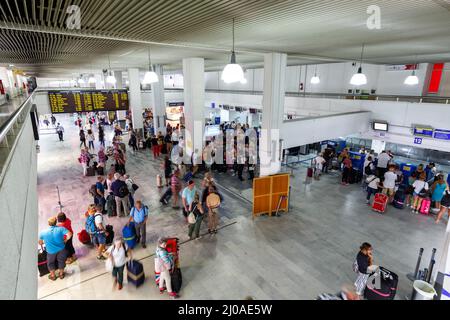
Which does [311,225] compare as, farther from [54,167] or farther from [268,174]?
[54,167]

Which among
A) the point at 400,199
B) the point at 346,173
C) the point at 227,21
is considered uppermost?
the point at 227,21

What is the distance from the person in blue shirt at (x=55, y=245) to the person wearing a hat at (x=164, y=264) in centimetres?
200

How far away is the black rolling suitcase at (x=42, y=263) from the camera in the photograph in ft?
16.9

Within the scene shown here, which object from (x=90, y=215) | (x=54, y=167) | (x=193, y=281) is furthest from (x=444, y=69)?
(x=54, y=167)

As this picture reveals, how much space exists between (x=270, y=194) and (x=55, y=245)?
18.0 ft

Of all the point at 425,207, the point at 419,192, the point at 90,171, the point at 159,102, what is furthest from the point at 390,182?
the point at 159,102

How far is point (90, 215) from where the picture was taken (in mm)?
5930

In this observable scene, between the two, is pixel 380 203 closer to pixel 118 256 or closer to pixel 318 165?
pixel 318 165

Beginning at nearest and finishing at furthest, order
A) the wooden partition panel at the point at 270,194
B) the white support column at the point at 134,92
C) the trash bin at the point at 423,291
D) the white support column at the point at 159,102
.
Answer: the trash bin at the point at 423,291 < the wooden partition panel at the point at 270,194 < the white support column at the point at 159,102 < the white support column at the point at 134,92

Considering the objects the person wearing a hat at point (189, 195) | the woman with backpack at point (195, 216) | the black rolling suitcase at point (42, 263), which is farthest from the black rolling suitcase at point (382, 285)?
the black rolling suitcase at point (42, 263)

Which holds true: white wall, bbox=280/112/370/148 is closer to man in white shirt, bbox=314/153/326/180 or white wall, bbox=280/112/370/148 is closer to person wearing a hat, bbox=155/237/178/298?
man in white shirt, bbox=314/153/326/180

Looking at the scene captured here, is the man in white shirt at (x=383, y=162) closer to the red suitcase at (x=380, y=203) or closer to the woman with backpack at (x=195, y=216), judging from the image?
the red suitcase at (x=380, y=203)

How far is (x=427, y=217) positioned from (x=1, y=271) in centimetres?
1004

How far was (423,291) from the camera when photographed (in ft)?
13.9
